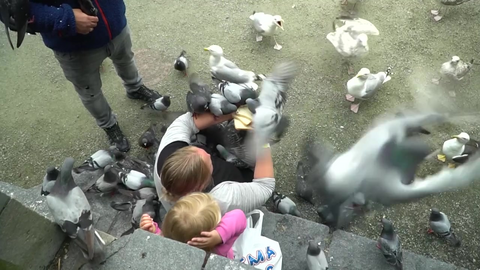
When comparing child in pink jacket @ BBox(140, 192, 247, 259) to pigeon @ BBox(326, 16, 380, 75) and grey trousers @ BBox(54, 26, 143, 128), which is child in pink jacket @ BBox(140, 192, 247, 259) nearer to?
grey trousers @ BBox(54, 26, 143, 128)

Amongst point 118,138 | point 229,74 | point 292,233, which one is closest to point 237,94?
point 229,74

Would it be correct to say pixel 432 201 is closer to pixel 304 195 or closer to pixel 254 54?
pixel 304 195

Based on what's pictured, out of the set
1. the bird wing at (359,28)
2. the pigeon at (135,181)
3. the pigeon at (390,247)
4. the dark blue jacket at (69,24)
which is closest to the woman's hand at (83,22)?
the dark blue jacket at (69,24)

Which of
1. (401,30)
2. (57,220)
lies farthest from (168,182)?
(401,30)

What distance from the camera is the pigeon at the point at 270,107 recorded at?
2.80 m

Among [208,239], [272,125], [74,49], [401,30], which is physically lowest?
[401,30]

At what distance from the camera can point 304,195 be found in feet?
11.2

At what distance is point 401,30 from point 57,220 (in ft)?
13.6

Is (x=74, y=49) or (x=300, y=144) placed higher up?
(x=74, y=49)

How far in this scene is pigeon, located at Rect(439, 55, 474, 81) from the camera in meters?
4.04

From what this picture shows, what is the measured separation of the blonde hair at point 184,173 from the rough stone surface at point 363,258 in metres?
1.22

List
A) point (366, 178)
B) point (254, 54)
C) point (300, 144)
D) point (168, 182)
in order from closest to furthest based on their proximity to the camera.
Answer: point (168, 182) → point (366, 178) → point (300, 144) → point (254, 54)

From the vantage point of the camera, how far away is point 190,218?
1923mm

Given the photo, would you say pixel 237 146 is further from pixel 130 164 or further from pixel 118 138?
pixel 118 138
